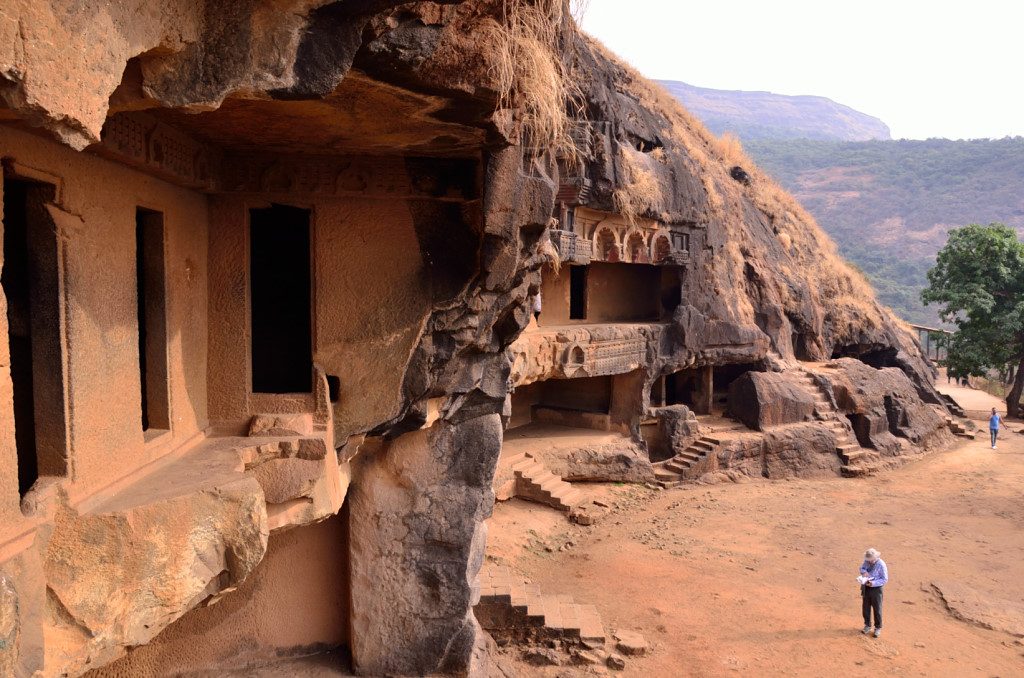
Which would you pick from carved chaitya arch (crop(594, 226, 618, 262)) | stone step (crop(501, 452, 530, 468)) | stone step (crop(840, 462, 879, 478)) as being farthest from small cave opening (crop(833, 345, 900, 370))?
stone step (crop(501, 452, 530, 468))

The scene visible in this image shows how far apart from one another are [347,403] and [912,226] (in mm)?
79224

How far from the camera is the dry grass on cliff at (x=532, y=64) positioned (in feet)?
13.7

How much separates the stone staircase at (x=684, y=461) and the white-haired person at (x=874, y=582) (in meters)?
6.46

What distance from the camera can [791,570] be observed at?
11445 millimetres

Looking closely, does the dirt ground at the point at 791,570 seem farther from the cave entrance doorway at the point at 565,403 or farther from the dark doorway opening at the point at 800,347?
the dark doorway opening at the point at 800,347

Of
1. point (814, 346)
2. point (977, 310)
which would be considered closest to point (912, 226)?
point (977, 310)

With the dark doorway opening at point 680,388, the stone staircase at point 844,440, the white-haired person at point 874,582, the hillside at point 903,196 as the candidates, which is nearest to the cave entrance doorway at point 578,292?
the dark doorway opening at point 680,388

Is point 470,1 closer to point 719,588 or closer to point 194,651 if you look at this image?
point 194,651

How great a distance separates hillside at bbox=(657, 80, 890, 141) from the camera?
12456cm

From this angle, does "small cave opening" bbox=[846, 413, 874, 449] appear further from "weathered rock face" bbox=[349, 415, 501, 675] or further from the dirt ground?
"weathered rock face" bbox=[349, 415, 501, 675]

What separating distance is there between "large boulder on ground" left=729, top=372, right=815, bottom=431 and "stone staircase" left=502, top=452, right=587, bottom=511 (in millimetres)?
5646

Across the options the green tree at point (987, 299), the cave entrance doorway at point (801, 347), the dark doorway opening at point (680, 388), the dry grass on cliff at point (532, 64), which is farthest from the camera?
the green tree at point (987, 299)

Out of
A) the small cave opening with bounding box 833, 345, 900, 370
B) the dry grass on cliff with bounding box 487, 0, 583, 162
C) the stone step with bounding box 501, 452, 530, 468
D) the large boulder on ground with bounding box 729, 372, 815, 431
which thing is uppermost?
the dry grass on cliff with bounding box 487, 0, 583, 162

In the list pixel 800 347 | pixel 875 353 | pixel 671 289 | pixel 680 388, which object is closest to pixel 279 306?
pixel 671 289
